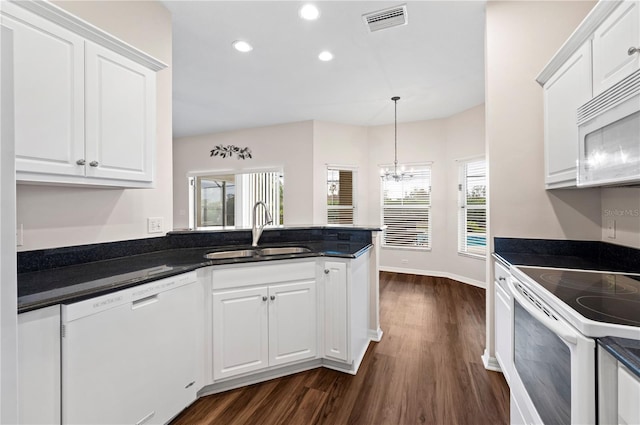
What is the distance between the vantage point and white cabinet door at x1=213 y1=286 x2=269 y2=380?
1832mm

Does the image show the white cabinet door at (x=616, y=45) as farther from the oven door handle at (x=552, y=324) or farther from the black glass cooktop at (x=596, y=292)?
the oven door handle at (x=552, y=324)

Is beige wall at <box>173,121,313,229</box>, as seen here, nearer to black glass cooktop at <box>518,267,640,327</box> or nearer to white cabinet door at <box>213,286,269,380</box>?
white cabinet door at <box>213,286,269,380</box>

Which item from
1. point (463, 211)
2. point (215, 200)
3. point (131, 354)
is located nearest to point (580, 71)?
point (131, 354)

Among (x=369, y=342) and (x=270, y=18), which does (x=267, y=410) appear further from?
(x=270, y=18)

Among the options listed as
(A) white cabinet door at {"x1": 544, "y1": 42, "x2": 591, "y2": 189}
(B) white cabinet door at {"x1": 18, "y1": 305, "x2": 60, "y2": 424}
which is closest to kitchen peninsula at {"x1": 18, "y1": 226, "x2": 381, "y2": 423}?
(B) white cabinet door at {"x1": 18, "y1": 305, "x2": 60, "y2": 424}

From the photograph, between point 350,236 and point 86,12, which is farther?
point 350,236

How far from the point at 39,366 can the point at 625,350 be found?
2.01m

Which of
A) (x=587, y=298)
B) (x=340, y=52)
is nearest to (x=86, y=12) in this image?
(x=340, y=52)

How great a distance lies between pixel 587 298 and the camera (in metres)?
1.10

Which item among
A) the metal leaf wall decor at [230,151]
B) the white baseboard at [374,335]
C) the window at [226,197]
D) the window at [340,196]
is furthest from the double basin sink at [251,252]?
the metal leaf wall decor at [230,151]

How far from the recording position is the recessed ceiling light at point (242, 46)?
2.72 meters

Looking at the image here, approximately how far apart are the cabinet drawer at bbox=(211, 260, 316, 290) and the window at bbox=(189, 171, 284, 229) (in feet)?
12.6

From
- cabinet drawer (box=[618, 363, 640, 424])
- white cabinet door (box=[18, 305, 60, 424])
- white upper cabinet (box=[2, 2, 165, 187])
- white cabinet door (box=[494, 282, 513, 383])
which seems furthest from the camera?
white cabinet door (box=[494, 282, 513, 383])

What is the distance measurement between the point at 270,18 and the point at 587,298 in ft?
9.42
